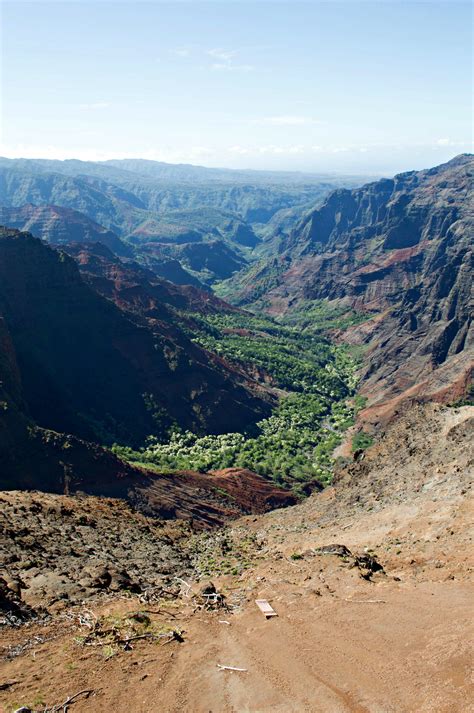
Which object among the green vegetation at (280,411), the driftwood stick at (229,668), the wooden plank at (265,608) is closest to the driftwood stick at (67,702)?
the driftwood stick at (229,668)

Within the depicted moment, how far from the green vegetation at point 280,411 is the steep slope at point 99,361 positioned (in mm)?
3895

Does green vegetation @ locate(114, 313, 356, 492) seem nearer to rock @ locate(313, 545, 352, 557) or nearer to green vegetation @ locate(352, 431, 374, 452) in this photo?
green vegetation @ locate(352, 431, 374, 452)

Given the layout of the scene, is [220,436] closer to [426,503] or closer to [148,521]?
[148,521]

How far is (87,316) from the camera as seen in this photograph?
255 feet

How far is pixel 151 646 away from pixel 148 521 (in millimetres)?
22064

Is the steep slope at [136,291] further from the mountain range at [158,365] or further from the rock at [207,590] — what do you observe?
the rock at [207,590]

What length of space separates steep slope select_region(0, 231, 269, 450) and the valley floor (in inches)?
1631

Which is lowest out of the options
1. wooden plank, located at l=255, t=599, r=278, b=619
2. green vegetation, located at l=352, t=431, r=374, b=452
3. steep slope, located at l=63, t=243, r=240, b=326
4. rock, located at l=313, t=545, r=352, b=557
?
green vegetation, located at l=352, t=431, r=374, b=452

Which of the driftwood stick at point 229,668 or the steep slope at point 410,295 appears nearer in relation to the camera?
the driftwood stick at point 229,668

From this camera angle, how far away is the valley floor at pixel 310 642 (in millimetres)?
13906

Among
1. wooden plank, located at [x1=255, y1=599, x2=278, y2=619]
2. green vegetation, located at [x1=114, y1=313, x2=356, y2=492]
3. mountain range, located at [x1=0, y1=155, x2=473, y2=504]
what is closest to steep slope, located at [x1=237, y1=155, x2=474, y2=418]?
mountain range, located at [x1=0, y1=155, x2=473, y2=504]

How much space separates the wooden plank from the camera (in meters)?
18.7

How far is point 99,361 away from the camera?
74312 mm

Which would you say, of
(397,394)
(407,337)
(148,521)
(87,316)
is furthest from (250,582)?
(407,337)
